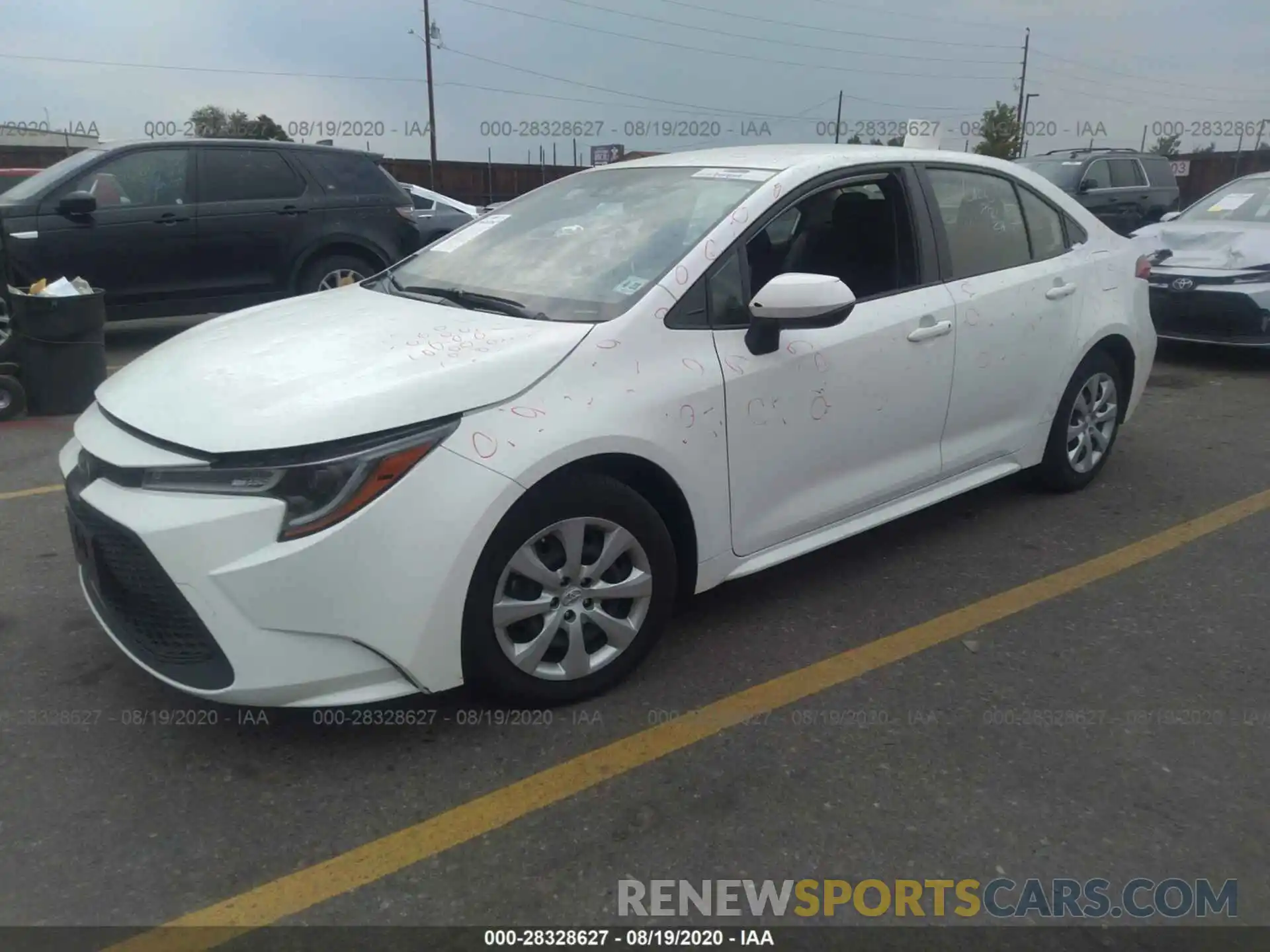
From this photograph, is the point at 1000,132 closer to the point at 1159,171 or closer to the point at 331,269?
the point at 1159,171

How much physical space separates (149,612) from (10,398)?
4.46 meters

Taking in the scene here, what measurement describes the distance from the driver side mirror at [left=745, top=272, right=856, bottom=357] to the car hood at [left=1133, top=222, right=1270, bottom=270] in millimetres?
5773

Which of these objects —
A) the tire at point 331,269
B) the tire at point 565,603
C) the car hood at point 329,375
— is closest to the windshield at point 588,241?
the car hood at point 329,375

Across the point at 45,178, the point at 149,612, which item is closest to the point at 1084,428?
the point at 149,612

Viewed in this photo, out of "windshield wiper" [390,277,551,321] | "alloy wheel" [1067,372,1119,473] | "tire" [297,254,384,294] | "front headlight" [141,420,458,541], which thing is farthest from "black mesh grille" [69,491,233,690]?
"tire" [297,254,384,294]

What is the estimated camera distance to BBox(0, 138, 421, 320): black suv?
25.1 feet

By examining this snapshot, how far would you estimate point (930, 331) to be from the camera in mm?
3828

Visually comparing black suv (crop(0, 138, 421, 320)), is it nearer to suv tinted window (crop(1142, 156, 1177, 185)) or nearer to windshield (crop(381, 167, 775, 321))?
windshield (crop(381, 167, 775, 321))

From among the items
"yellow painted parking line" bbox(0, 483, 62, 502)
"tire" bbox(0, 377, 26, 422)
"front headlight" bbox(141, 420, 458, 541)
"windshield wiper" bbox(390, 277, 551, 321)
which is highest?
"windshield wiper" bbox(390, 277, 551, 321)

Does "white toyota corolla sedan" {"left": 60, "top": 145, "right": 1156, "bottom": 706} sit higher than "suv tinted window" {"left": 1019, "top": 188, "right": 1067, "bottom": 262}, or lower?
lower

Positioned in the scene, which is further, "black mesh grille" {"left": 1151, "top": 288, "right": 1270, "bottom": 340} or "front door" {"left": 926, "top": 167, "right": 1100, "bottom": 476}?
"black mesh grille" {"left": 1151, "top": 288, "right": 1270, "bottom": 340}

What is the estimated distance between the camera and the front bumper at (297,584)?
8.35ft

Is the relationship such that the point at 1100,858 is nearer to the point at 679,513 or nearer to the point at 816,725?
the point at 816,725

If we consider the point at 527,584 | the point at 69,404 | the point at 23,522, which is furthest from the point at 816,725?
the point at 69,404
